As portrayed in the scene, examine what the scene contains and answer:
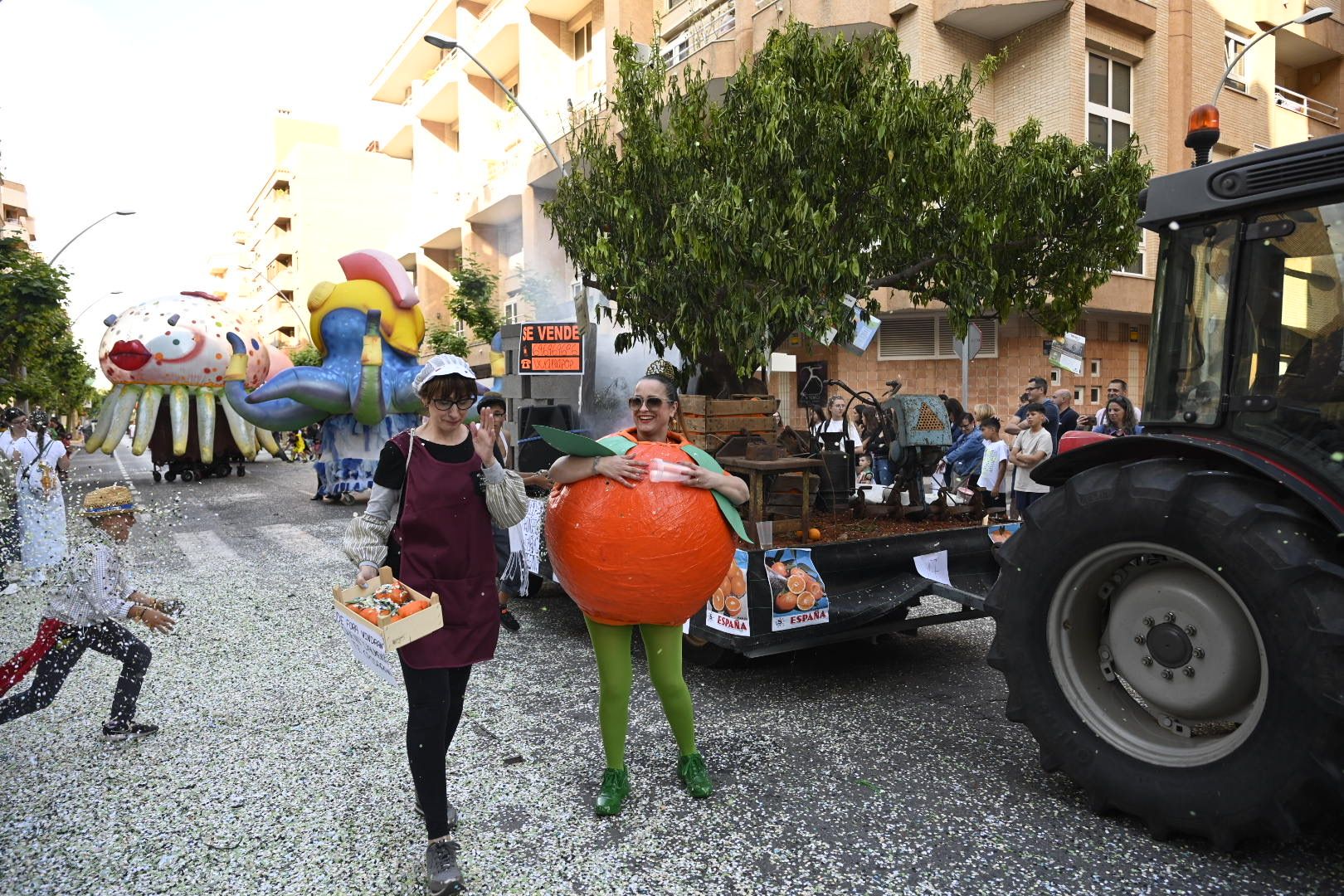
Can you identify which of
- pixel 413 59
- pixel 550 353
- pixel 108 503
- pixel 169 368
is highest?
pixel 413 59

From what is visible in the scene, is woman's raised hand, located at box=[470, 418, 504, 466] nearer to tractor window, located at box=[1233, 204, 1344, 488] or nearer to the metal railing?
tractor window, located at box=[1233, 204, 1344, 488]

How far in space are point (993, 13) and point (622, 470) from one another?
54.4 ft

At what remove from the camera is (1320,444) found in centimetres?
299

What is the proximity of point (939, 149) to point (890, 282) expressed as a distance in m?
1.29

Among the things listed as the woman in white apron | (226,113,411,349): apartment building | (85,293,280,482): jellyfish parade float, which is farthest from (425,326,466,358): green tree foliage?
(226,113,411,349): apartment building

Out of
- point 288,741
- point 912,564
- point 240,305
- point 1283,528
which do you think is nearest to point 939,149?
point 912,564

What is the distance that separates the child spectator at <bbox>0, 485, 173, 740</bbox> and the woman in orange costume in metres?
2.23

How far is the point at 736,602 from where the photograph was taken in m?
4.75

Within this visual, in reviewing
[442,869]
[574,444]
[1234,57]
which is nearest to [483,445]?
[574,444]

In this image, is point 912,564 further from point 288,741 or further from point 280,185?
point 280,185

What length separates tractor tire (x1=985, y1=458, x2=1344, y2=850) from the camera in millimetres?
2742

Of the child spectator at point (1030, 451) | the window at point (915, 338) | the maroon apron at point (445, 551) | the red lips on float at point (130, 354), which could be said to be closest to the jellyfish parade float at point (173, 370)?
the red lips on float at point (130, 354)

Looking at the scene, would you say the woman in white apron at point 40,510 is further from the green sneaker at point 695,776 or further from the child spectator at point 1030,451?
the child spectator at point 1030,451

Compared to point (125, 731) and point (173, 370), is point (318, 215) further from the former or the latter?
point (125, 731)
